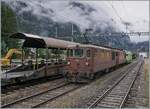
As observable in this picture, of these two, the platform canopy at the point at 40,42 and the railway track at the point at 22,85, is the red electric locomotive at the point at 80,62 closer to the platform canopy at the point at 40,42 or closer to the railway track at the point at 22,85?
the platform canopy at the point at 40,42

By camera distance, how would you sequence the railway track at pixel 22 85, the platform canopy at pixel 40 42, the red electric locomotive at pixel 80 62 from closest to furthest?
1. the railway track at pixel 22 85
2. the platform canopy at pixel 40 42
3. the red electric locomotive at pixel 80 62

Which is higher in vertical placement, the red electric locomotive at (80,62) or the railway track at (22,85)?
the red electric locomotive at (80,62)

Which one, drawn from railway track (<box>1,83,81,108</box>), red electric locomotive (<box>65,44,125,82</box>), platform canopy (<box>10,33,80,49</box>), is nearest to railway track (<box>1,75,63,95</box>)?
railway track (<box>1,83,81,108</box>)

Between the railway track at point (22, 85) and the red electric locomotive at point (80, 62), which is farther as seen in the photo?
the red electric locomotive at point (80, 62)

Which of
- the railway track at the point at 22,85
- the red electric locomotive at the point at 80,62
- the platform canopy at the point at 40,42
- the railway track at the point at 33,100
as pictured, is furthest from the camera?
the red electric locomotive at the point at 80,62

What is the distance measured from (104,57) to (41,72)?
6.60 meters

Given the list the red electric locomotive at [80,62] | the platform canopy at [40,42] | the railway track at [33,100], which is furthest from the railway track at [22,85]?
the platform canopy at [40,42]

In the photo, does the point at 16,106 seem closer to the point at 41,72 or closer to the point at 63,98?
the point at 63,98

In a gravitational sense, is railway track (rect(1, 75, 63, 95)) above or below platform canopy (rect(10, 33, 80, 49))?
below

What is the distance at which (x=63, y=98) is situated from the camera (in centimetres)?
1452

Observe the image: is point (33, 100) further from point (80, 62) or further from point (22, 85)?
point (80, 62)

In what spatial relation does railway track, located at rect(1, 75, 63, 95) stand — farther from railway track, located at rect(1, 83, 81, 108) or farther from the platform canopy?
the platform canopy

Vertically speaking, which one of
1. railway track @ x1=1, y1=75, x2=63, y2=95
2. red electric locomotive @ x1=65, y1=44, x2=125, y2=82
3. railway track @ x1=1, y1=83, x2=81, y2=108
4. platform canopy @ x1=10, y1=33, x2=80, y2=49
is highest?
platform canopy @ x1=10, y1=33, x2=80, y2=49

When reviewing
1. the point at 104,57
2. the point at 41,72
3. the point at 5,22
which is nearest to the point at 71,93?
the point at 41,72
